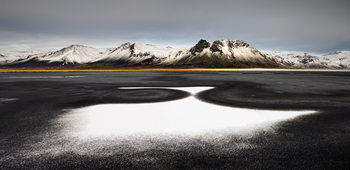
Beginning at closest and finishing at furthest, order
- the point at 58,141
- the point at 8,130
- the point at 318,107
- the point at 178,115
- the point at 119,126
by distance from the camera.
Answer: the point at 58,141 < the point at 8,130 < the point at 119,126 < the point at 178,115 < the point at 318,107

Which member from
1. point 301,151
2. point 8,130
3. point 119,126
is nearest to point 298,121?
point 301,151

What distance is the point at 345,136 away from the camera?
23.5ft

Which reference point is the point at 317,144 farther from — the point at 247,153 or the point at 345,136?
the point at 247,153

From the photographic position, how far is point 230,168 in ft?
16.2

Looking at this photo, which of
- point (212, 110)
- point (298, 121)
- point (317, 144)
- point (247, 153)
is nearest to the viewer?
point (247, 153)

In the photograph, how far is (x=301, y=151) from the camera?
591 centimetres

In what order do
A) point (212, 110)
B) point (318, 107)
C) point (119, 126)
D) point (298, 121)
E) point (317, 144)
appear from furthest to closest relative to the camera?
1. point (318, 107)
2. point (212, 110)
3. point (298, 121)
4. point (119, 126)
5. point (317, 144)

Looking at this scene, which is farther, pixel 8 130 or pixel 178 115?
pixel 178 115

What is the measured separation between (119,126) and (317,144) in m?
7.42

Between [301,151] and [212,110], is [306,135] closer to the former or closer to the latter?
[301,151]

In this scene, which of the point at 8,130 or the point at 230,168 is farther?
the point at 8,130

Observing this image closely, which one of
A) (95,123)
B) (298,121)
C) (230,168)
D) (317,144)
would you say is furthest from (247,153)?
(95,123)

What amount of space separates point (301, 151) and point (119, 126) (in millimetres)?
6798

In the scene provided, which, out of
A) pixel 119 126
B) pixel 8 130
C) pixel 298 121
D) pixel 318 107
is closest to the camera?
pixel 8 130
